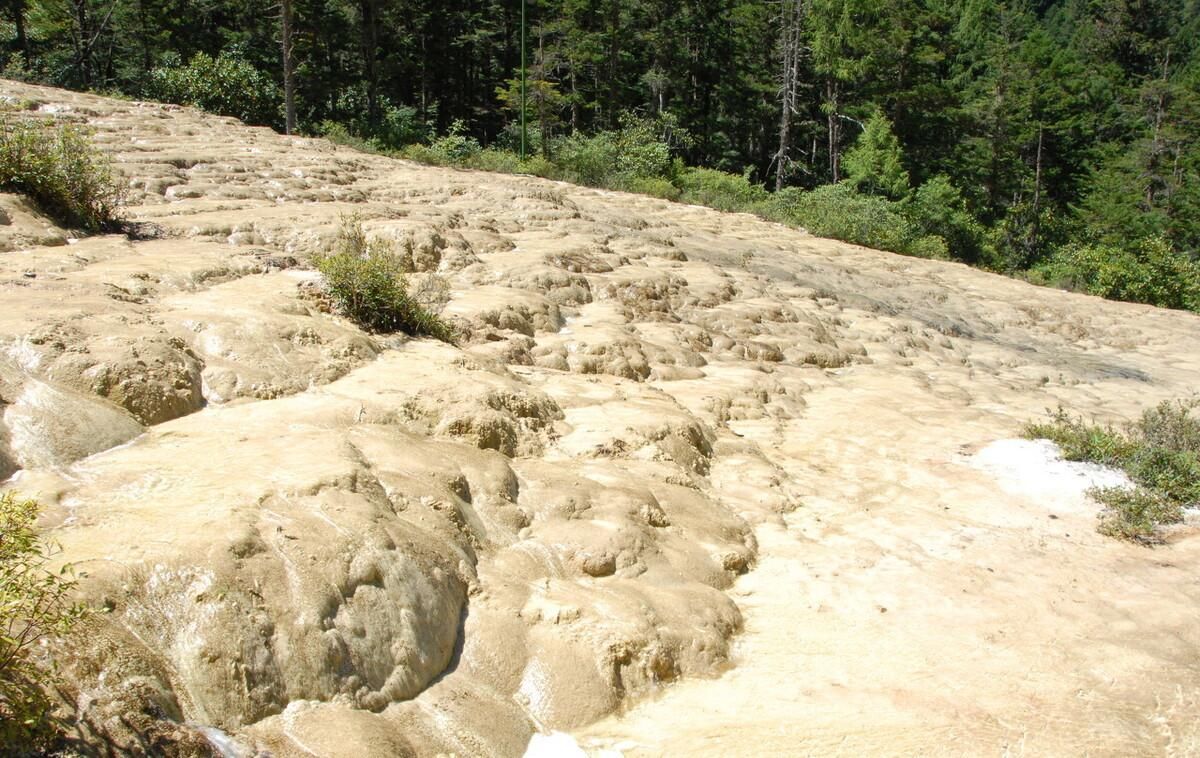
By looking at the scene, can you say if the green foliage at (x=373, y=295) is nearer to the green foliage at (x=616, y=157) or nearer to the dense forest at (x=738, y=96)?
the green foliage at (x=616, y=157)

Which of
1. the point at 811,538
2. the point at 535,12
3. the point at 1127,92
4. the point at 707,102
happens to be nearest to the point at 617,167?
the point at 535,12

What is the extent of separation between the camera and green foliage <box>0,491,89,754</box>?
6.13ft

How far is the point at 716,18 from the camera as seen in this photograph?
3012 centimetres

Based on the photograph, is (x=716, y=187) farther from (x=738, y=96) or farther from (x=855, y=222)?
(x=738, y=96)

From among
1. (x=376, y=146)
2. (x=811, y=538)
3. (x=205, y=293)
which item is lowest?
(x=811, y=538)

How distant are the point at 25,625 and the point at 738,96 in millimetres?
31372

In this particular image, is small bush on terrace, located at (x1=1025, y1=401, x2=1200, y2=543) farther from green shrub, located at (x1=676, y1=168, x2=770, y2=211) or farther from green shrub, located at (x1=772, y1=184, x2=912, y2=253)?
green shrub, located at (x1=676, y1=168, x2=770, y2=211)

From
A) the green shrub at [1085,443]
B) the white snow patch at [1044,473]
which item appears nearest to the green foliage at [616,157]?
the green shrub at [1085,443]

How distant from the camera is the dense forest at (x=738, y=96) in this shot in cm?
2072

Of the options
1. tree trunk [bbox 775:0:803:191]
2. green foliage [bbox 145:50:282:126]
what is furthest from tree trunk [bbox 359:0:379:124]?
tree trunk [bbox 775:0:803:191]

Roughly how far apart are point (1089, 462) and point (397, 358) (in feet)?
15.7

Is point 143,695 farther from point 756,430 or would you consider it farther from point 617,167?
point 617,167

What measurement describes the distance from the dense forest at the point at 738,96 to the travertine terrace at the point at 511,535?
1158 centimetres

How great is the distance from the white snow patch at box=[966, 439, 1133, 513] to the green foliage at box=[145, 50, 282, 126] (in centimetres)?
1682
